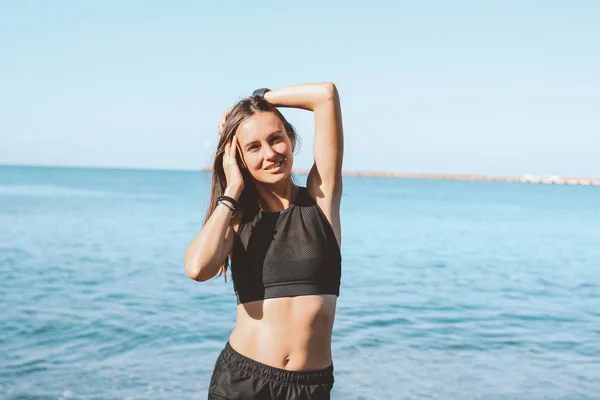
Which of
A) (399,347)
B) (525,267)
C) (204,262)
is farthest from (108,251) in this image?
(204,262)

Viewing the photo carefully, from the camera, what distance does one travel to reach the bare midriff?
3.03 meters

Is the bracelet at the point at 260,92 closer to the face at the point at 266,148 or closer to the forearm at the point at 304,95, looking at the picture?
the forearm at the point at 304,95

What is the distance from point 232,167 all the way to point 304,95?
0.44m

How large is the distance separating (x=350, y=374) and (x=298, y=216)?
19.8 ft

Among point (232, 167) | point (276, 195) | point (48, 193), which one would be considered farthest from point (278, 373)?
point (48, 193)

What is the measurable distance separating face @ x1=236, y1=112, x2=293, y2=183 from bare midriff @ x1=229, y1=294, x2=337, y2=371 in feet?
1.73

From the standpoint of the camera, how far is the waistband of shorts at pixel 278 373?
3.03 metres

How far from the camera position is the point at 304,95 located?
3.20 meters

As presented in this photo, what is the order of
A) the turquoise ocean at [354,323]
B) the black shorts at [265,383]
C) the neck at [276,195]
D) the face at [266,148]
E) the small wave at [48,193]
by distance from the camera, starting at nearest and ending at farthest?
1. the black shorts at [265,383]
2. the face at [266,148]
3. the neck at [276,195]
4. the turquoise ocean at [354,323]
5. the small wave at [48,193]

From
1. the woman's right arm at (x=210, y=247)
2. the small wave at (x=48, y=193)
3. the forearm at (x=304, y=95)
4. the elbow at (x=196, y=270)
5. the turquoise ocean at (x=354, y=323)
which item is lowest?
the small wave at (x=48, y=193)

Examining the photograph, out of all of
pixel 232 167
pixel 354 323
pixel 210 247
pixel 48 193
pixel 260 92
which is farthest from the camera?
pixel 48 193

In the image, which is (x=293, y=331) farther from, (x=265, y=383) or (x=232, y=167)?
(x=232, y=167)

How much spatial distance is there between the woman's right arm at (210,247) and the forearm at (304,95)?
21.8 inches

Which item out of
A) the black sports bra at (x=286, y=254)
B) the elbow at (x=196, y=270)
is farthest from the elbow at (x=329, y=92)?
the elbow at (x=196, y=270)
